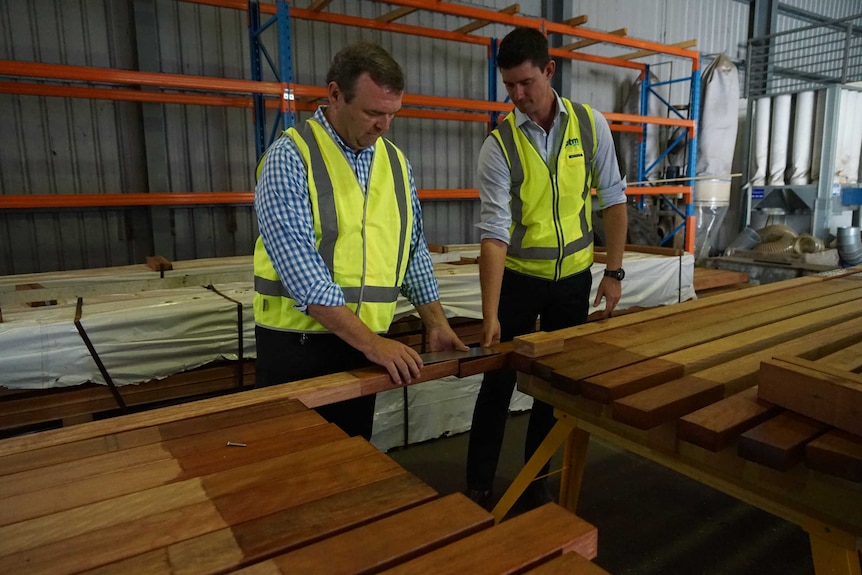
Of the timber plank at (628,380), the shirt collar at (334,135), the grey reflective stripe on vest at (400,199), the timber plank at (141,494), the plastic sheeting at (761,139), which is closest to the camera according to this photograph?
the timber plank at (141,494)

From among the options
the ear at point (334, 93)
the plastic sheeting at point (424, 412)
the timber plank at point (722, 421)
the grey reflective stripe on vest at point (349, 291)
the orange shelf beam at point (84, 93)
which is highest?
the orange shelf beam at point (84, 93)

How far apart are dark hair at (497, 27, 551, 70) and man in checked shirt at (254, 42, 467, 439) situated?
0.66 metres

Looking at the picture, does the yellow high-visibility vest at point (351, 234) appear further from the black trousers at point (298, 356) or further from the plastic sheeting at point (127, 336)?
the plastic sheeting at point (127, 336)

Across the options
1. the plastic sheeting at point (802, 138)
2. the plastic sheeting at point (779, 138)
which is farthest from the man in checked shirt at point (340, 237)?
the plastic sheeting at point (779, 138)

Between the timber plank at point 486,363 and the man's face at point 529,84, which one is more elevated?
the man's face at point 529,84

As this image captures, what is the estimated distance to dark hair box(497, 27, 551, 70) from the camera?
2334mm

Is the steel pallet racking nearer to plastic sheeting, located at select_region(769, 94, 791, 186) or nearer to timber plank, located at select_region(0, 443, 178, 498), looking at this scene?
plastic sheeting, located at select_region(769, 94, 791, 186)

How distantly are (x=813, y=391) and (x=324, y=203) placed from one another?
4.54ft

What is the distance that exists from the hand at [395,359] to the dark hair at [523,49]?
131 centimetres

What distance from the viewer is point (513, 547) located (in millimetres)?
939

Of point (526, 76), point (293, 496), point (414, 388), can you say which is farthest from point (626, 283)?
point (293, 496)

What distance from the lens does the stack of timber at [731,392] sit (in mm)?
1269

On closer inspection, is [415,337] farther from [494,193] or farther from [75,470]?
[75,470]

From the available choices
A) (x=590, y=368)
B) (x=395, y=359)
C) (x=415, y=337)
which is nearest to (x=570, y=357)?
(x=590, y=368)
